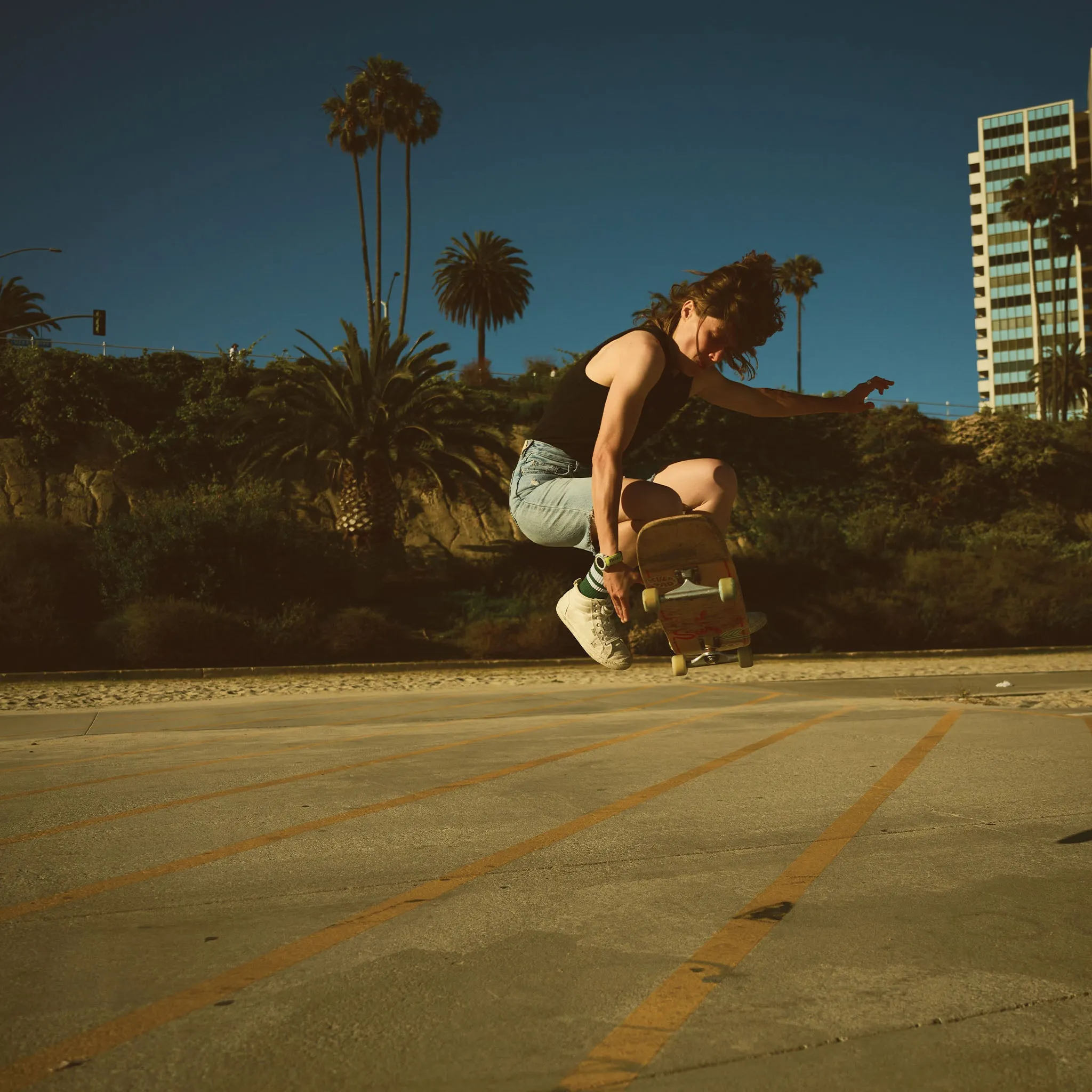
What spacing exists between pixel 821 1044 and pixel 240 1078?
5.11 ft

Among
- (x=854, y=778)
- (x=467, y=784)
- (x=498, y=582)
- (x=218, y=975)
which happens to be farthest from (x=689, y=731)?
(x=498, y=582)

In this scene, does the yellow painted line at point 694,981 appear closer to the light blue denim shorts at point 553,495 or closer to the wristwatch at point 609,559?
the wristwatch at point 609,559

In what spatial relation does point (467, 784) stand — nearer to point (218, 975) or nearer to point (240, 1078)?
point (218, 975)

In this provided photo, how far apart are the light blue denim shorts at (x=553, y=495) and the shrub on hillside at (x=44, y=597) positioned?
1881cm

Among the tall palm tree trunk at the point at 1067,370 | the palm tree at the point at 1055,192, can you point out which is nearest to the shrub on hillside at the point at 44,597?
the tall palm tree trunk at the point at 1067,370

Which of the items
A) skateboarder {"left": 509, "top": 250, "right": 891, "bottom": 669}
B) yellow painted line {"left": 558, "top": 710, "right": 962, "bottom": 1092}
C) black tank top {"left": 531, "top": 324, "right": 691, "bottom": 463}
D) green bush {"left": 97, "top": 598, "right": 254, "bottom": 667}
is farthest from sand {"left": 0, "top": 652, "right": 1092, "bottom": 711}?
black tank top {"left": 531, "top": 324, "right": 691, "bottom": 463}

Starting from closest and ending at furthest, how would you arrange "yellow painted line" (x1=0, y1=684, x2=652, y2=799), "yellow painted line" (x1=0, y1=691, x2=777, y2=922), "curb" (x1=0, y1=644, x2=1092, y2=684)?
1. "yellow painted line" (x1=0, y1=691, x2=777, y2=922)
2. "yellow painted line" (x1=0, y1=684, x2=652, y2=799)
3. "curb" (x1=0, y1=644, x2=1092, y2=684)

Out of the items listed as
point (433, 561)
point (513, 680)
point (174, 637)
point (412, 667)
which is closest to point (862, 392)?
point (513, 680)

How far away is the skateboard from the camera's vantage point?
11.9 feet

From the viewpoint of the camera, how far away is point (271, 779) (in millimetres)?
6438

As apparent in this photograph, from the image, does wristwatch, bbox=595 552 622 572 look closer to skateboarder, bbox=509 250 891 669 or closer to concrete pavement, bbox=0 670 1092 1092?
skateboarder, bbox=509 250 891 669

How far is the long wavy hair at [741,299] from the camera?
11.5 feet

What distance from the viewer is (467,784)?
6195mm

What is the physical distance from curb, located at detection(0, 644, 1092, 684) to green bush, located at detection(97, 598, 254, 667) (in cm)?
39
